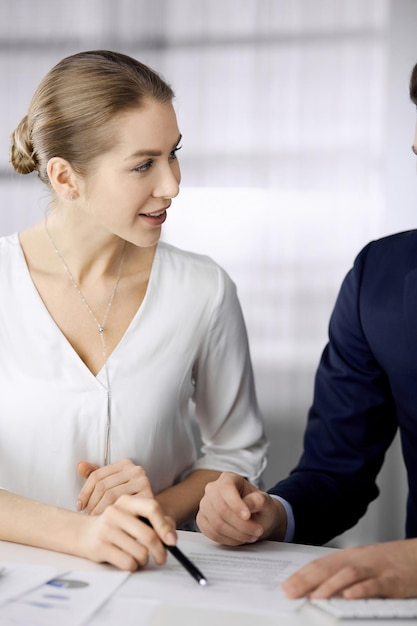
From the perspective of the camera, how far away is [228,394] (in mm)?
1875

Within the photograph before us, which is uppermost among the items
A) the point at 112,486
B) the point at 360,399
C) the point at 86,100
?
the point at 86,100

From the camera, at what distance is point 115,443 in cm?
176

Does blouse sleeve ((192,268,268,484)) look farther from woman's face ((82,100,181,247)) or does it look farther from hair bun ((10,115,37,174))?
hair bun ((10,115,37,174))

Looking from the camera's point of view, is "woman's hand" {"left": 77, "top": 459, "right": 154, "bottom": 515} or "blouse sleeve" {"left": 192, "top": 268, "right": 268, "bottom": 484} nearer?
"woman's hand" {"left": 77, "top": 459, "right": 154, "bottom": 515}

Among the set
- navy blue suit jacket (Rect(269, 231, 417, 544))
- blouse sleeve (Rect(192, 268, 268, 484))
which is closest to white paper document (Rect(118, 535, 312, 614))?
navy blue suit jacket (Rect(269, 231, 417, 544))

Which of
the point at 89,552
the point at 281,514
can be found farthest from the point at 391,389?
the point at 89,552

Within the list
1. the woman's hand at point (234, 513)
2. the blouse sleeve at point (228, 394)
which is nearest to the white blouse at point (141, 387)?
the blouse sleeve at point (228, 394)

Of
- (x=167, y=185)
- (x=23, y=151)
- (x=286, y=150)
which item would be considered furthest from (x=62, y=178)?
(x=286, y=150)

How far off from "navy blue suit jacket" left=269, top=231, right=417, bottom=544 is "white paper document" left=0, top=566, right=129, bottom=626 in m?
0.51

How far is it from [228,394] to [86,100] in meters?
0.69

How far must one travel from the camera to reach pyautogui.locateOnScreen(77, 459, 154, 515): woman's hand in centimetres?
147

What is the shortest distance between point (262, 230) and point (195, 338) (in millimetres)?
2508

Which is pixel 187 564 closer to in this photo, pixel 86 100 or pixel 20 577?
pixel 20 577

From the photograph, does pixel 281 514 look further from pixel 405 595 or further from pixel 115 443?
pixel 115 443
